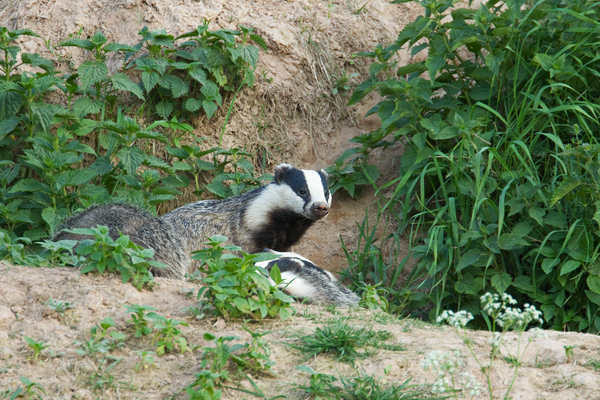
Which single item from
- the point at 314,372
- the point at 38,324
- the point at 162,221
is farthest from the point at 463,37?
the point at 38,324

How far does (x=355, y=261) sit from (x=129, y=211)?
1.65 m

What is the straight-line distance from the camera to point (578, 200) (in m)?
3.50

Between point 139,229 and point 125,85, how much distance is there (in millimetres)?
1375

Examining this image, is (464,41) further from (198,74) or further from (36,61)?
(36,61)

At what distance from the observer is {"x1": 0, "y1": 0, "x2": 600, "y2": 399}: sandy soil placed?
203 centimetres

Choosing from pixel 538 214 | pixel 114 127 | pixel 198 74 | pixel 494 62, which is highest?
pixel 494 62

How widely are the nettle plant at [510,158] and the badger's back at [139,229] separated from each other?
139cm

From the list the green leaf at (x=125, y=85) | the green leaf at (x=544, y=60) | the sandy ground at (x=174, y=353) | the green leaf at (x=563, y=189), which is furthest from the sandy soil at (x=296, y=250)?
the green leaf at (x=544, y=60)

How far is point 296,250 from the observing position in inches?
192

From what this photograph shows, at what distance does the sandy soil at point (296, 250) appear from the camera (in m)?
2.03

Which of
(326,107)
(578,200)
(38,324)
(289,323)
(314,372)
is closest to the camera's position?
(314,372)

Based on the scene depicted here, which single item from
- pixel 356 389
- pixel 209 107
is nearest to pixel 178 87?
pixel 209 107

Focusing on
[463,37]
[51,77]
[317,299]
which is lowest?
[317,299]

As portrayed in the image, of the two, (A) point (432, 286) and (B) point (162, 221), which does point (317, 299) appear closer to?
(A) point (432, 286)
